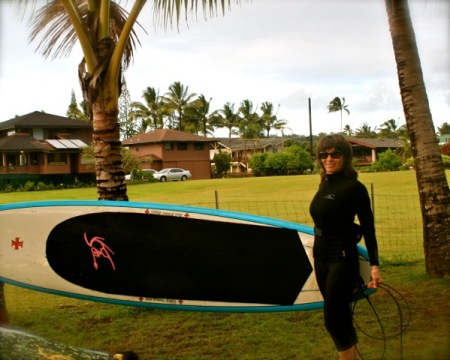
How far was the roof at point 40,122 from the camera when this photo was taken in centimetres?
953

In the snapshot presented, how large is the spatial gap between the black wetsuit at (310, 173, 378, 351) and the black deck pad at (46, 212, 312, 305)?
612mm

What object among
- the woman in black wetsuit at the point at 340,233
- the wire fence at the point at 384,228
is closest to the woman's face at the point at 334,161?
the woman in black wetsuit at the point at 340,233

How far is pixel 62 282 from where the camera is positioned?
3445 millimetres

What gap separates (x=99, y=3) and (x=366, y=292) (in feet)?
9.29

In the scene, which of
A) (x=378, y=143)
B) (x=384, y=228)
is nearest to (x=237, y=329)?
(x=384, y=228)

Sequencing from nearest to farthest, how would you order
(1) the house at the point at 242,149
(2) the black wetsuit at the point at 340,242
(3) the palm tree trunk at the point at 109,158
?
(2) the black wetsuit at the point at 340,242
(3) the palm tree trunk at the point at 109,158
(1) the house at the point at 242,149

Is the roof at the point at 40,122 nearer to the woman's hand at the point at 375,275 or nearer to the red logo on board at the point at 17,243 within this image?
the red logo on board at the point at 17,243

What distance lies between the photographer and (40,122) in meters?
10.3

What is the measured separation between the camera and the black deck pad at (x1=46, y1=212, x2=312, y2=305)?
298 cm

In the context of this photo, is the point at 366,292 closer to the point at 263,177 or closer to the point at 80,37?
the point at 80,37

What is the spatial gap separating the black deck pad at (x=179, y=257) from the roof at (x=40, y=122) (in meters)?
6.45

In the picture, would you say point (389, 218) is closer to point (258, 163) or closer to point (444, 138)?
point (258, 163)

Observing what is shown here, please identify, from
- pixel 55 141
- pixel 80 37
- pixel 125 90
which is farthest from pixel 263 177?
pixel 80 37

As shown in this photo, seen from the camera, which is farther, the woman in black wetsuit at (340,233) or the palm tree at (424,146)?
the palm tree at (424,146)
